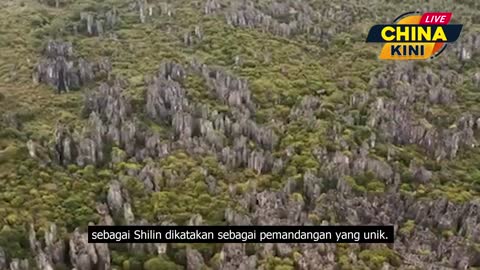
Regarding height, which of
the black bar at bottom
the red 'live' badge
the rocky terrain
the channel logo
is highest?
the red 'live' badge

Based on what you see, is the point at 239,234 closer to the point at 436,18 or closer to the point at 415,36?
the point at 415,36

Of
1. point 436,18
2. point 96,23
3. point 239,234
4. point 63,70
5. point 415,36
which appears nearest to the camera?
point 239,234

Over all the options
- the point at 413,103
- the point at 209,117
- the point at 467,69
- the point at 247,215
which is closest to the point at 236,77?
the point at 209,117

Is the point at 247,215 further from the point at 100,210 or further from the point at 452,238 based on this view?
the point at 452,238

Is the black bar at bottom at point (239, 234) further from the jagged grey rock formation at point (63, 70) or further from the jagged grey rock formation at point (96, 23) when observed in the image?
the jagged grey rock formation at point (96, 23)

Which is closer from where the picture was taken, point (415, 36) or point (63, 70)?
point (63, 70)

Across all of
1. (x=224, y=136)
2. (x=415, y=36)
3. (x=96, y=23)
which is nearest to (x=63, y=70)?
(x=96, y=23)

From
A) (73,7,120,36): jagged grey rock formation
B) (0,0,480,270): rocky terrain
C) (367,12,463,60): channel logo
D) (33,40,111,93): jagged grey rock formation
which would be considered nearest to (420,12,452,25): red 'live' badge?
(367,12,463,60): channel logo

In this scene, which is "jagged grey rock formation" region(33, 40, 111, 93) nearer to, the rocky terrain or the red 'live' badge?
the rocky terrain
